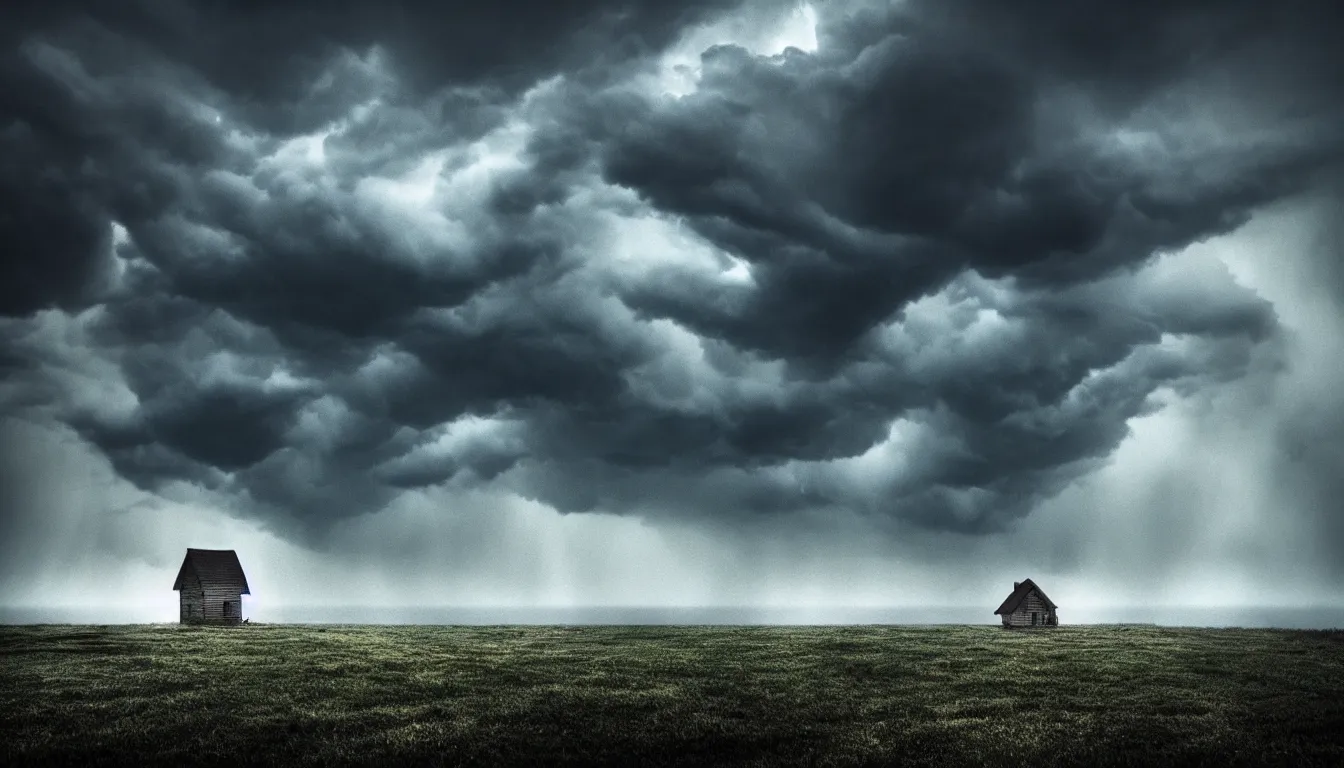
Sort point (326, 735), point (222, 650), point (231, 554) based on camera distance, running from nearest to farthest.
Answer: point (326, 735) → point (222, 650) → point (231, 554)

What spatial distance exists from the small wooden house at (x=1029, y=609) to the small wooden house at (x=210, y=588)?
81.3m

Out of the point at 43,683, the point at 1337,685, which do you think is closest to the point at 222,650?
the point at 43,683

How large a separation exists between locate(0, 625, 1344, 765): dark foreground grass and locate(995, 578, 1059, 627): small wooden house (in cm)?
2846

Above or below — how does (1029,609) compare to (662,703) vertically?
below

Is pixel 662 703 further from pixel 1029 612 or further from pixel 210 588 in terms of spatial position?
pixel 210 588

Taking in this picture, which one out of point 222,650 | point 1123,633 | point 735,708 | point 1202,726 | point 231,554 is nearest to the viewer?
point 1202,726

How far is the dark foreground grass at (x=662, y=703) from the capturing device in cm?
2784

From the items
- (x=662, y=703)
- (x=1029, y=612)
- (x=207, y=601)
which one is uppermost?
(x=662, y=703)

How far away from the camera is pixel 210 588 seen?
9244cm

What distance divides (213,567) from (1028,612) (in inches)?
3394

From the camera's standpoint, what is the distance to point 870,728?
31.8 meters

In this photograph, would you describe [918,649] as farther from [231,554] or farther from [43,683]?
[231,554]

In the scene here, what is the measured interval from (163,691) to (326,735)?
14489 millimetres

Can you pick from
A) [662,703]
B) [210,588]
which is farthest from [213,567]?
[662,703]
